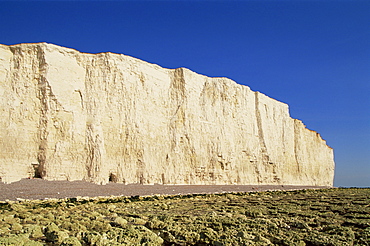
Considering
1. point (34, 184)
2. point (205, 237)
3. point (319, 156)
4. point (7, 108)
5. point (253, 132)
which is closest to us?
point (205, 237)

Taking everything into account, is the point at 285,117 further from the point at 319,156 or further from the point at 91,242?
the point at 91,242

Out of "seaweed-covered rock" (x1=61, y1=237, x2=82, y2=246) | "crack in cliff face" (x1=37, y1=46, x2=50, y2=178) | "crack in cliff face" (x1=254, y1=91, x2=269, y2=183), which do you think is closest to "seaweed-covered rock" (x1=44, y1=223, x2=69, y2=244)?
"seaweed-covered rock" (x1=61, y1=237, x2=82, y2=246)

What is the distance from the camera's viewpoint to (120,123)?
22891 mm

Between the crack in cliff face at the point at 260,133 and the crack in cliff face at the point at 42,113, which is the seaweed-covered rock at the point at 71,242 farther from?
the crack in cliff face at the point at 260,133

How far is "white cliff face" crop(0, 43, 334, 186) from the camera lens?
18938 millimetres

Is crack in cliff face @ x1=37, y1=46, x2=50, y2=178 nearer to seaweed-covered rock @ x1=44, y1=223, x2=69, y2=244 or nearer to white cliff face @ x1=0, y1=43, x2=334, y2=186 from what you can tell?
white cliff face @ x1=0, y1=43, x2=334, y2=186

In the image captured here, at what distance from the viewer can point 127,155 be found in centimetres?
2272

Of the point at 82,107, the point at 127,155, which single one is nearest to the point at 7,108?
the point at 82,107

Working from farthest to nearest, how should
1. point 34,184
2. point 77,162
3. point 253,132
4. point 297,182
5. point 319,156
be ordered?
point 319,156
point 297,182
point 253,132
point 77,162
point 34,184

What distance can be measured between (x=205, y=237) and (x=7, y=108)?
1728 centimetres

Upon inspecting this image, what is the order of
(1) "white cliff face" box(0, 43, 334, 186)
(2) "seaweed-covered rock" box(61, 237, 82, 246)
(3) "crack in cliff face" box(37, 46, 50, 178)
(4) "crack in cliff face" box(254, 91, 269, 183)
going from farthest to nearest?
(4) "crack in cliff face" box(254, 91, 269, 183)
(1) "white cliff face" box(0, 43, 334, 186)
(3) "crack in cliff face" box(37, 46, 50, 178)
(2) "seaweed-covered rock" box(61, 237, 82, 246)

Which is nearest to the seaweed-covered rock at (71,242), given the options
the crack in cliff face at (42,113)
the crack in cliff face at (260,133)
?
the crack in cliff face at (42,113)

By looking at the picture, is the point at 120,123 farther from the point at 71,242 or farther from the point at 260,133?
the point at 260,133

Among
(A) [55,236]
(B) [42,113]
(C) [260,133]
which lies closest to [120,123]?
(B) [42,113]
